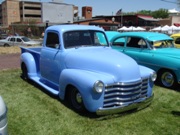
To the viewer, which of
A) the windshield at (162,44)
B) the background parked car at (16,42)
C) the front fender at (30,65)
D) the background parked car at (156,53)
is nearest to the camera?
the background parked car at (156,53)

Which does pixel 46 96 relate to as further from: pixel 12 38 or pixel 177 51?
pixel 12 38

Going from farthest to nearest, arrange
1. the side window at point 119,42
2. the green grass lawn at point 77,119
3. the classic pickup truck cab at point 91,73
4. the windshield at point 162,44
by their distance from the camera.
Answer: the side window at point 119,42 → the windshield at point 162,44 → the classic pickup truck cab at point 91,73 → the green grass lawn at point 77,119

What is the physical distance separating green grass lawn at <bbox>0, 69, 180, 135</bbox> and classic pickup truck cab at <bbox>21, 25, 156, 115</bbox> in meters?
0.24

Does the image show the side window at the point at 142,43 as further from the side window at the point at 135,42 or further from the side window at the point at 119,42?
the side window at the point at 119,42

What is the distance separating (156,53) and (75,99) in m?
3.64

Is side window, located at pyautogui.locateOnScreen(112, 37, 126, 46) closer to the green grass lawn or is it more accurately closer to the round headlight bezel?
the green grass lawn

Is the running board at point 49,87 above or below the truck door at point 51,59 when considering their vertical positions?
below

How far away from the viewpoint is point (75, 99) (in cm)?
543

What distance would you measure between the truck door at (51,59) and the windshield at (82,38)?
27 centimetres

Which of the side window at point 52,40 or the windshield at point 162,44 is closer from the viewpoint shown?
the side window at point 52,40

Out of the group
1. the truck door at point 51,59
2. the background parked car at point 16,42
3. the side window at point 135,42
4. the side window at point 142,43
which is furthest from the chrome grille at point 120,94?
the background parked car at point 16,42

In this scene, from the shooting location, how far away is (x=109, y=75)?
5047mm

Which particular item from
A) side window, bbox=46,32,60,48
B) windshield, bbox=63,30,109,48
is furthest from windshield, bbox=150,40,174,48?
side window, bbox=46,32,60,48

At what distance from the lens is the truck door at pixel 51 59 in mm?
6258
